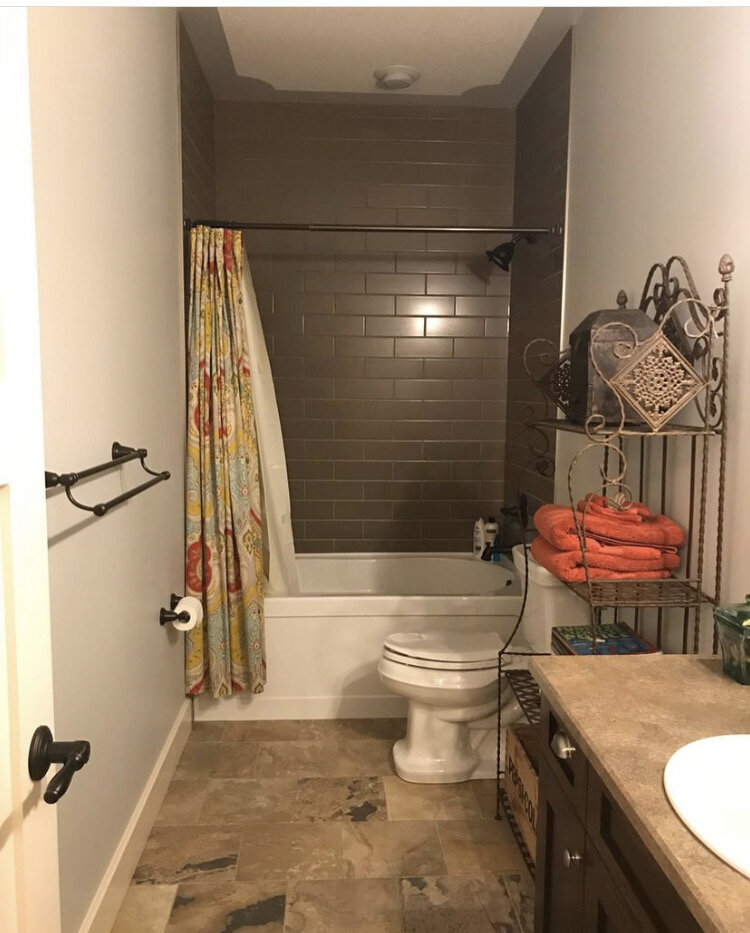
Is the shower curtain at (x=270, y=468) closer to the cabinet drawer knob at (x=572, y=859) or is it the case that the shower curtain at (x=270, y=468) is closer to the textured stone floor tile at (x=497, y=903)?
the textured stone floor tile at (x=497, y=903)

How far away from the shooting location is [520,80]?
3.47 metres

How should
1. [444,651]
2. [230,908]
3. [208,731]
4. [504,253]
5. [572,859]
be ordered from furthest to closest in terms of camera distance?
[504,253]
[208,731]
[444,651]
[230,908]
[572,859]

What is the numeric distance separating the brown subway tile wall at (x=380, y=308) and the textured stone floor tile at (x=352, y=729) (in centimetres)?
107

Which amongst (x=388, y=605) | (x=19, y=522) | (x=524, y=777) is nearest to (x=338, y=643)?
(x=388, y=605)

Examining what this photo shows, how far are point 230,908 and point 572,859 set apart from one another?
1.14 meters

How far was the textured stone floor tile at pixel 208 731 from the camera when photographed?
298 centimetres

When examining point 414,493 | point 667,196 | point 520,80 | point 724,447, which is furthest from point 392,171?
point 724,447

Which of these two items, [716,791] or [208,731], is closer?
[716,791]

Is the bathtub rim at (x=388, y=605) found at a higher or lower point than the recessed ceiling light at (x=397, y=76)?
lower

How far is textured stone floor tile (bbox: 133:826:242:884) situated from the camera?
7.07 feet

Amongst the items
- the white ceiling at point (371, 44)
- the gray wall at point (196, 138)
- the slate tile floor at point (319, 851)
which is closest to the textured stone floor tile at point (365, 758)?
the slate tile floor at point (319, 851)

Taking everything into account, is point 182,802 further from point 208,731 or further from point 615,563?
point 615,563

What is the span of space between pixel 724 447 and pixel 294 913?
5.30 ft

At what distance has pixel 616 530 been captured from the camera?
1907 mm
